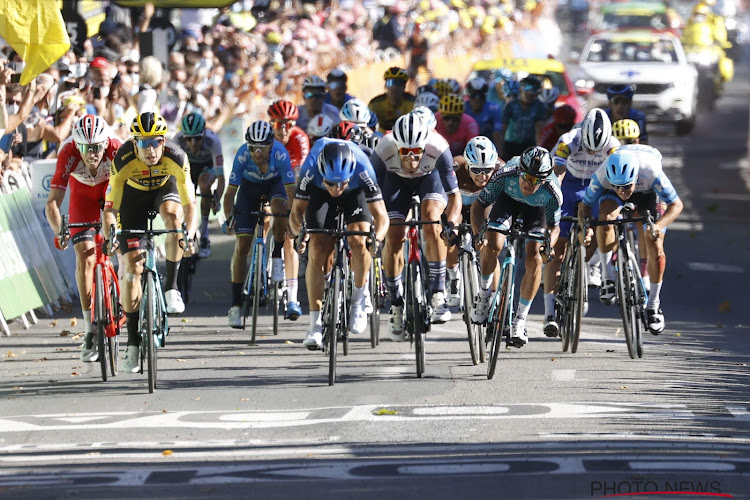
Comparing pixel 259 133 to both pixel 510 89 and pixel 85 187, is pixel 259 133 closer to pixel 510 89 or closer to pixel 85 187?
pixel 85 187

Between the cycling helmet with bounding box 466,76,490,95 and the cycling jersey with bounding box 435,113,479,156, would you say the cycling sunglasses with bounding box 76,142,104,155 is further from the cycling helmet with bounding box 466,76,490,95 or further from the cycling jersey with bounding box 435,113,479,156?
the cycling helmet with bounding box 466,76,490,95

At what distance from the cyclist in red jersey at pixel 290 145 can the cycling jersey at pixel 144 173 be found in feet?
6.42

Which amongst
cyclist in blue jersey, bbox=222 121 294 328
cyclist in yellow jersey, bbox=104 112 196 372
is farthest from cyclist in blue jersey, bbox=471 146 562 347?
cyclist in yellow jersey, bbox=104 112 196 372

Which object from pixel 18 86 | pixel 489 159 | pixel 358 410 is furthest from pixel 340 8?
pixel 358 410

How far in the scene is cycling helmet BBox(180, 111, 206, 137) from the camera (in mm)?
15031

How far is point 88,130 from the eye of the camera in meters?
11.4

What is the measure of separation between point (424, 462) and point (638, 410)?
6.64 ft

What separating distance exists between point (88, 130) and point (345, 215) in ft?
6.31

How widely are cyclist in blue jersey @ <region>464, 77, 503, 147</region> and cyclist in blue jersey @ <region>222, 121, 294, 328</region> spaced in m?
4.65

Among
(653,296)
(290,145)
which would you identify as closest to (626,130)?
(653,296)

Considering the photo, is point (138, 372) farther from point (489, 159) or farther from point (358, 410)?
point (489, 159)

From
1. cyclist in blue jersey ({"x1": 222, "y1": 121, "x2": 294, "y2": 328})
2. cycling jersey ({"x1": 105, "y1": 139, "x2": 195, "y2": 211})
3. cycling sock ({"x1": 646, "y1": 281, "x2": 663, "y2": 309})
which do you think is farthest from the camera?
cyclist in blue jersey ({"x1": 222, "y1": 121, "x2": 294, "y2": 328})

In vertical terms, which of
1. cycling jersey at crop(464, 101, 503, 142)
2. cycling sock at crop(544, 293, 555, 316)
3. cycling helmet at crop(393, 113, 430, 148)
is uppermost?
cycling helmet at crop(393, 113, 430, 148)

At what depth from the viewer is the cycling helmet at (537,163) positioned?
11.4m
